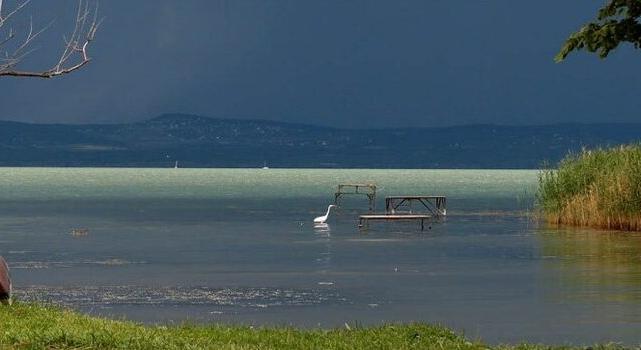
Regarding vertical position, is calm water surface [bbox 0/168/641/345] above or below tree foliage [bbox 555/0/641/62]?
below

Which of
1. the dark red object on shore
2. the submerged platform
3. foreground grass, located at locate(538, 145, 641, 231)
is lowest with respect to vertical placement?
the dark red object on shore

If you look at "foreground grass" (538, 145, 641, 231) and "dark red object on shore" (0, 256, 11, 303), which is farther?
"foreground grass" (538, 145, 641, 231)

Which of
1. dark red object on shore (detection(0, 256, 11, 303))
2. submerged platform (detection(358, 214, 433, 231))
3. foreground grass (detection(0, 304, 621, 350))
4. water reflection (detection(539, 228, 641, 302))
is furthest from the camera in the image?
submerged platform (detection(358, 214, 433, 231))

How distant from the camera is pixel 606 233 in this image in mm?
53500

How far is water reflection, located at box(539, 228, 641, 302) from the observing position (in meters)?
32.3

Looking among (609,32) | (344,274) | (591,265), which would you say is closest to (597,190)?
(591,265)

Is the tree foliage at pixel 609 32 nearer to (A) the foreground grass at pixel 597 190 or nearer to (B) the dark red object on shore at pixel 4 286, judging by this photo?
(B) the dark red object on shore at pixel 4 286

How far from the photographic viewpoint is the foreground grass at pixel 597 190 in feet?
174

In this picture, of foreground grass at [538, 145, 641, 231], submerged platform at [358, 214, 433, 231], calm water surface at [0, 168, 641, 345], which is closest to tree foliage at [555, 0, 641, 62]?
calm water surface at [0, 168, 641, 345]

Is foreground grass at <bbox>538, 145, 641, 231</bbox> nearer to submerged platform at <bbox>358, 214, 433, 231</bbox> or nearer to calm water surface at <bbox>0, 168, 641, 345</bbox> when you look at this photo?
calm water surface at <bbox>0, 168, 641, 345</bbox>

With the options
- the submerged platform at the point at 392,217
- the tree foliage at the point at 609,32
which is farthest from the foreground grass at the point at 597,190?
the tree foliage at the point at 609,32

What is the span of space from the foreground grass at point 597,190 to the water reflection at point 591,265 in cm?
88

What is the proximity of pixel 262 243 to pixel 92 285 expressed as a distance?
19.1 meters

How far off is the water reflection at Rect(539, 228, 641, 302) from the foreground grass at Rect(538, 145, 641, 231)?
2.90 feet
